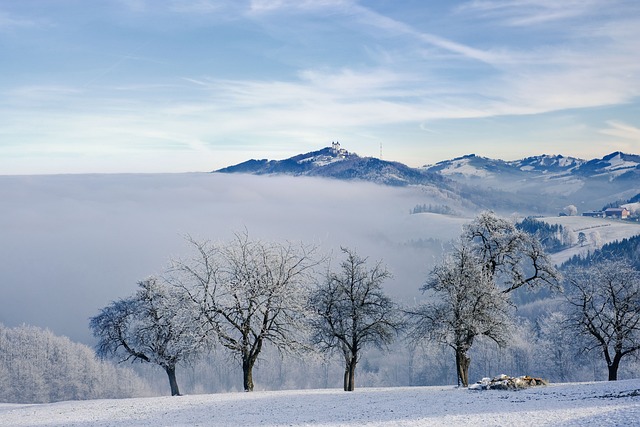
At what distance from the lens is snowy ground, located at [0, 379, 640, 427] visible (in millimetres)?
→ 27344

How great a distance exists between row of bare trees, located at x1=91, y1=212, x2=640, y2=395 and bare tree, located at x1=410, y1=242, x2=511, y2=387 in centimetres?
9

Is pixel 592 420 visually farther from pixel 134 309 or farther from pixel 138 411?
pixel 134 309

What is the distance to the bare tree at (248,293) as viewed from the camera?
1813 inches

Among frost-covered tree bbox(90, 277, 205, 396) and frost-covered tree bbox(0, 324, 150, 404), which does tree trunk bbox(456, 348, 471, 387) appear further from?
frost-covered tree bbox(0, 324, 150, 404)

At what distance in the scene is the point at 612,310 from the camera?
52.1 m

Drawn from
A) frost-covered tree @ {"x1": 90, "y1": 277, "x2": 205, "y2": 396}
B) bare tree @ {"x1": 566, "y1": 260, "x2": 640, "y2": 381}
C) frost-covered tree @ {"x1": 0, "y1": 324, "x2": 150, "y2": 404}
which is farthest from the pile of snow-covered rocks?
frost-covered tree @ {"x1": 0, "y1": 324, "x2": 150, "y2": 404}

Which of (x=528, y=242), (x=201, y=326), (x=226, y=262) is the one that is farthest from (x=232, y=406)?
(x=528, y=242)

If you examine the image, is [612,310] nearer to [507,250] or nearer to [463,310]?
[507,250]

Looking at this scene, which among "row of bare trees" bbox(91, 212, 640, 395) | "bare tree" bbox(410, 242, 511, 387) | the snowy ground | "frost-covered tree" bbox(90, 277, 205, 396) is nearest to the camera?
the snowy ground

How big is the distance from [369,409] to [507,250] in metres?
22.8

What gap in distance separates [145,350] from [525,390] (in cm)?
3894

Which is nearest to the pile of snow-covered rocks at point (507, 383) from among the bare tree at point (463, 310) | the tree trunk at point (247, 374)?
the bare tree at point (463, 310)

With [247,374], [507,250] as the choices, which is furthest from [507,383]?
[247,374]

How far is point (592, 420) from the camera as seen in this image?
2539cm
